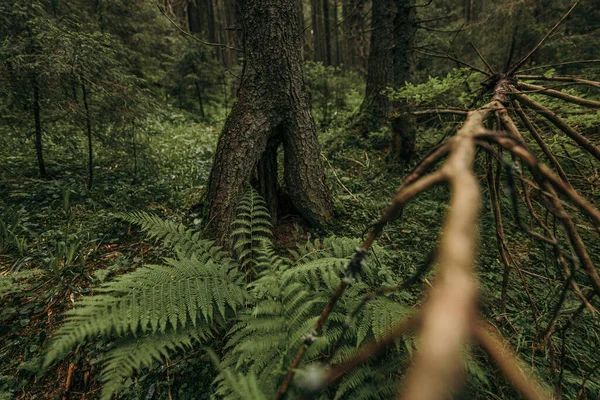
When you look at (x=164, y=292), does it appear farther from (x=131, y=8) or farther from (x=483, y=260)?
(x=131, y=8)

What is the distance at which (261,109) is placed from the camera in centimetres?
308

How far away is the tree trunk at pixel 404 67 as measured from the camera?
4.97 m

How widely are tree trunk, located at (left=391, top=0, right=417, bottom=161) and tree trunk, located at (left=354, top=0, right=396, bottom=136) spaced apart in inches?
4.5

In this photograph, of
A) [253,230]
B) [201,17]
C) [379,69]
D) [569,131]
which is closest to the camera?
[569,131]

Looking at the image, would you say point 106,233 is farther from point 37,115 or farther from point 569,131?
point 569,131

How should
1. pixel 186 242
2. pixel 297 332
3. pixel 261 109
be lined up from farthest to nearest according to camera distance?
pixel 261 109 < pixel 186 242 < pixel 297 332

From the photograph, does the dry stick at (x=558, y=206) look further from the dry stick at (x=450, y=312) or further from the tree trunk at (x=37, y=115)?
the tree trunk at (x=37, y=115)

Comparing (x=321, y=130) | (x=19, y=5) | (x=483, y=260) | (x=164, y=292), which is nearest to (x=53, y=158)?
(x=19, y=5)

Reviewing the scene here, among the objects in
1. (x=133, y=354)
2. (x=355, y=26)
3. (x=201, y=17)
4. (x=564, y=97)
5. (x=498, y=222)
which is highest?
(x=201, y=17)

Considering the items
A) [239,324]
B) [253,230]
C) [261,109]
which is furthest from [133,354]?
[261,109]

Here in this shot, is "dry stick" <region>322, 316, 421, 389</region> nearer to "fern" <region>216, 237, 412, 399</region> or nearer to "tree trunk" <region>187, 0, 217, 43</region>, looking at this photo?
"fern" <region>216, 237, 412, 399</region>

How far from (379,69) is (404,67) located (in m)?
0.47

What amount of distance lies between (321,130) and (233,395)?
254 inches

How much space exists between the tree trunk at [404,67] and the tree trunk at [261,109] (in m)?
2.51
